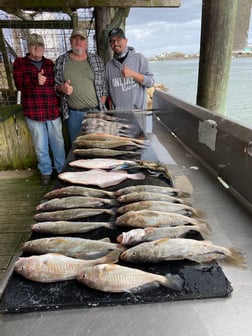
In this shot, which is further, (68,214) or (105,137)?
(105,137)

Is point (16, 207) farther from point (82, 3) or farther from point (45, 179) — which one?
point (82, 3)

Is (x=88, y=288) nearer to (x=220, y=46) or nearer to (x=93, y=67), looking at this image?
(x=220, y=46)

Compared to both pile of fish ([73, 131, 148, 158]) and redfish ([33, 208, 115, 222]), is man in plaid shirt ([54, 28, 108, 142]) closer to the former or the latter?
pile of fish ([73, 131, 148, 158])

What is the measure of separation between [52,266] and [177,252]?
1.92 ft

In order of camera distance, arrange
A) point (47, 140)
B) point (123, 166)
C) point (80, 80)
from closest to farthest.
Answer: point (123, 166) < point (80, 80) < point (47, 140)

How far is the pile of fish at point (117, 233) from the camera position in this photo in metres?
1.25

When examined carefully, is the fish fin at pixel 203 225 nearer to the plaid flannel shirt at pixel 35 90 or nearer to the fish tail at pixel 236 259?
the fish tail at pixel 236 259

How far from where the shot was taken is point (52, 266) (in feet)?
4.23

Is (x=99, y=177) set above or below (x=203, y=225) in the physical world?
above

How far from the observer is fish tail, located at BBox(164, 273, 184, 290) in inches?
47.6

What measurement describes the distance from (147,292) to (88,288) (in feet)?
0.82

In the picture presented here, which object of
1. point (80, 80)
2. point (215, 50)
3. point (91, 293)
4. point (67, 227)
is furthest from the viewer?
point (80, 80)

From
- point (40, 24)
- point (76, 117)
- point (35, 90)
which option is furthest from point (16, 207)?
point (40, 24)

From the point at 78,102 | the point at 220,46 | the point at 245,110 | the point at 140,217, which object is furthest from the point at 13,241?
the point at 245,110
